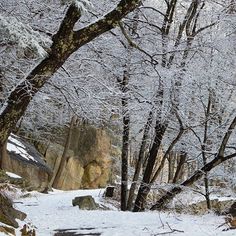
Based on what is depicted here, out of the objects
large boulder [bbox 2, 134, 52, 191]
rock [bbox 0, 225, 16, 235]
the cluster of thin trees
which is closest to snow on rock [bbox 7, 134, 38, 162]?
large boulder [bbox 2, 134, 52, 191]

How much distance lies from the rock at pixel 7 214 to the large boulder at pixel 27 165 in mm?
10756

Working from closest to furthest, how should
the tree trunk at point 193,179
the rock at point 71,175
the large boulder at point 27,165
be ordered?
the tree trunk at point 193,179, the large boulder at point 27,165, the rock at point 71,175

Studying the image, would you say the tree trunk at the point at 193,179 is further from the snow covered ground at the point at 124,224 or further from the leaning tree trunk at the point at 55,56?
the leaning tree trunk at the point at 55,56

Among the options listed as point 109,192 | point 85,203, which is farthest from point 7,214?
point 109,192

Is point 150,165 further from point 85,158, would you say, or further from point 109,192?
point 85,158

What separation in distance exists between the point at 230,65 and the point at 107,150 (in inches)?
745

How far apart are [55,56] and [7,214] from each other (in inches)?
105

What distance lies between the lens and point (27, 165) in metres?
19.3

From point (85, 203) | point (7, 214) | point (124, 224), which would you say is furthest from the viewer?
point (85, 203)

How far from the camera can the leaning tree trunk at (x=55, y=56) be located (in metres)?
5.92

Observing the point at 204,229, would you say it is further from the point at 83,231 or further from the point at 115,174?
the point at 115,174

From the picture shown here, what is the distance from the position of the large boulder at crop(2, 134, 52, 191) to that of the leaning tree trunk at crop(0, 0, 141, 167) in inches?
490

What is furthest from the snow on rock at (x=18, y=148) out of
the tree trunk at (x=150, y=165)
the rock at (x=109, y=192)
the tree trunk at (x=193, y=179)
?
the tree trunk at (x=193, y=179)

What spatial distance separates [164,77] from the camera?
9898mm
